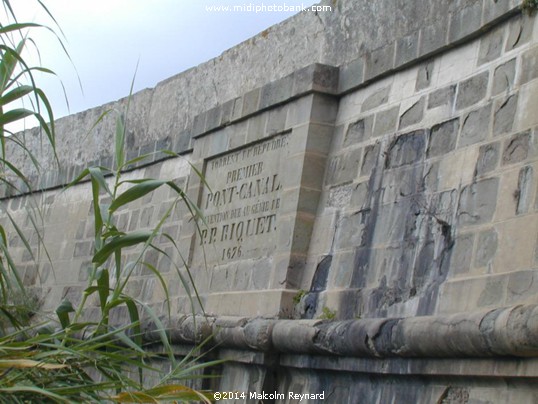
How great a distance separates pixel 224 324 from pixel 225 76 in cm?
212

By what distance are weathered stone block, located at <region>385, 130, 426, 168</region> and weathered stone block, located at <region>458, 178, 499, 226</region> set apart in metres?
0.47

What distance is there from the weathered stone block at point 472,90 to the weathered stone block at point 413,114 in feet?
0.93

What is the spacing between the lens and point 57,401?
9.89ft

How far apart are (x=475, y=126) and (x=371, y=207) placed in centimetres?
83

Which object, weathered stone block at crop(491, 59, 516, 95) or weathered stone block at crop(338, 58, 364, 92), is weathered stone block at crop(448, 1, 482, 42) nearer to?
weathered stone block at crop(491, 59, 516, 95)

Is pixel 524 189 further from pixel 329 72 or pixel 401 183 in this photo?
pixel 329 72

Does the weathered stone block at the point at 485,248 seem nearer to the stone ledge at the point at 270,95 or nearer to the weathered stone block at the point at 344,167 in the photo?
the weathered stone block at the point at 344,167

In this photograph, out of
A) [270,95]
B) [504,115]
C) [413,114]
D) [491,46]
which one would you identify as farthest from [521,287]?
[270,95]

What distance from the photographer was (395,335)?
4.34 m

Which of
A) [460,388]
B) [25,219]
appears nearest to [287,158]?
[460,388]

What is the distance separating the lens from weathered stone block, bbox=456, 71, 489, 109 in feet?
15.3

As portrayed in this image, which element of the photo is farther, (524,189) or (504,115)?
(504,115)

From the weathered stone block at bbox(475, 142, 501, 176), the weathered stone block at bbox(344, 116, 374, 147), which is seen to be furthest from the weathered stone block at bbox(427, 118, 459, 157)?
the weathered stone block at bbox(344, 116, 374, 147)

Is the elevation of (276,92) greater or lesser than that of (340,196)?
greater
